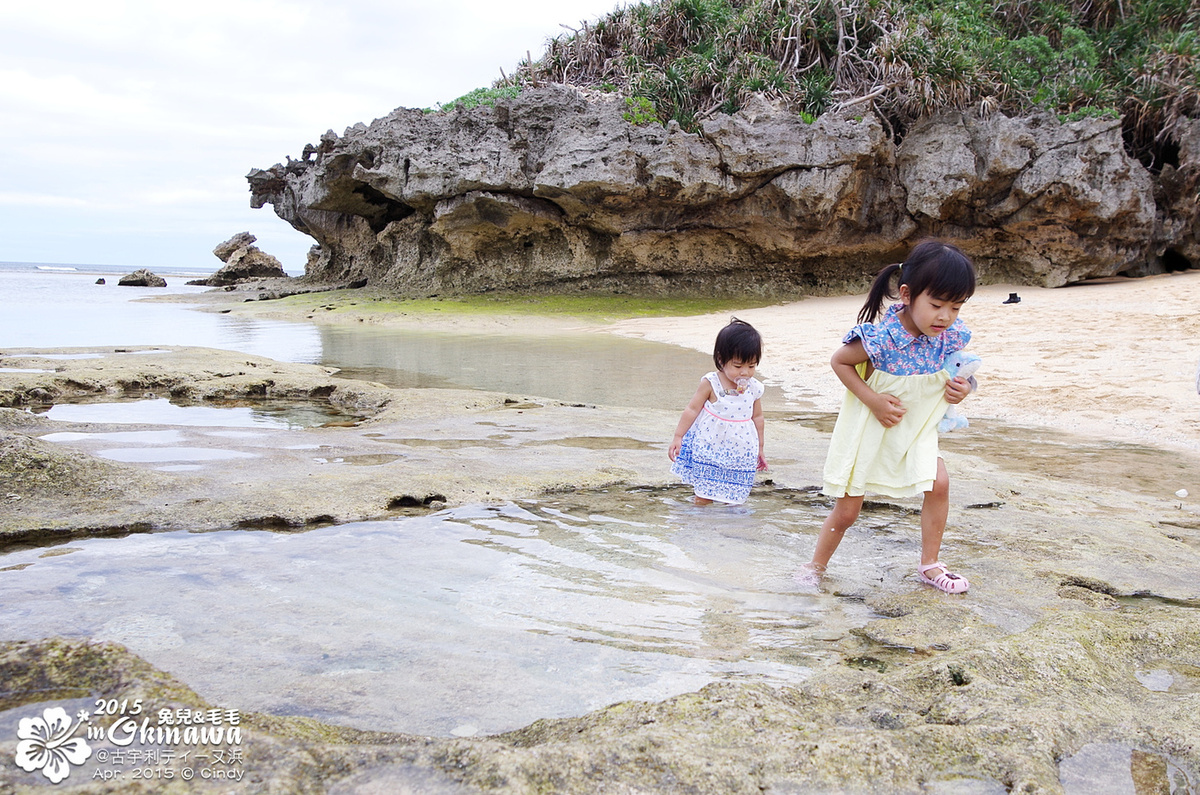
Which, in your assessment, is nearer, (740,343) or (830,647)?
(830,647)

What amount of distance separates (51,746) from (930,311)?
2.80 meters

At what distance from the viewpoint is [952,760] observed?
1.57 meters

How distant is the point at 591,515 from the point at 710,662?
5.02 feet

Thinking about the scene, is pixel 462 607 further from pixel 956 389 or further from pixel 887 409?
pixel 956 389

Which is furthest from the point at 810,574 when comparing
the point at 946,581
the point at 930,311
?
the point at 930,311

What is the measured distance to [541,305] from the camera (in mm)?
18516

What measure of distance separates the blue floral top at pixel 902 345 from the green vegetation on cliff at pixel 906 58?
15968 millimetres

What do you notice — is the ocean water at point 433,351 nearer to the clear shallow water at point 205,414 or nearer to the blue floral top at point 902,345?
the clear shallow water at point 205,414

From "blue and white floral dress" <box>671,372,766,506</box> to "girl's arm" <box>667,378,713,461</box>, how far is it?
0.03m

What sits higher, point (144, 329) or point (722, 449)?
point (144, 329)

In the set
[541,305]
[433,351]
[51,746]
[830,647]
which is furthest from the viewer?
[541,305]

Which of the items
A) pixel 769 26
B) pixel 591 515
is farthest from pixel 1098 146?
pixel 591 515

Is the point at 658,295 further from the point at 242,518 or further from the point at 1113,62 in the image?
the point at 242,518

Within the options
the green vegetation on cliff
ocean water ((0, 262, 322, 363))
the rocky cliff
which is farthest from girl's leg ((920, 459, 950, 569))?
the green vegetation on cliff
